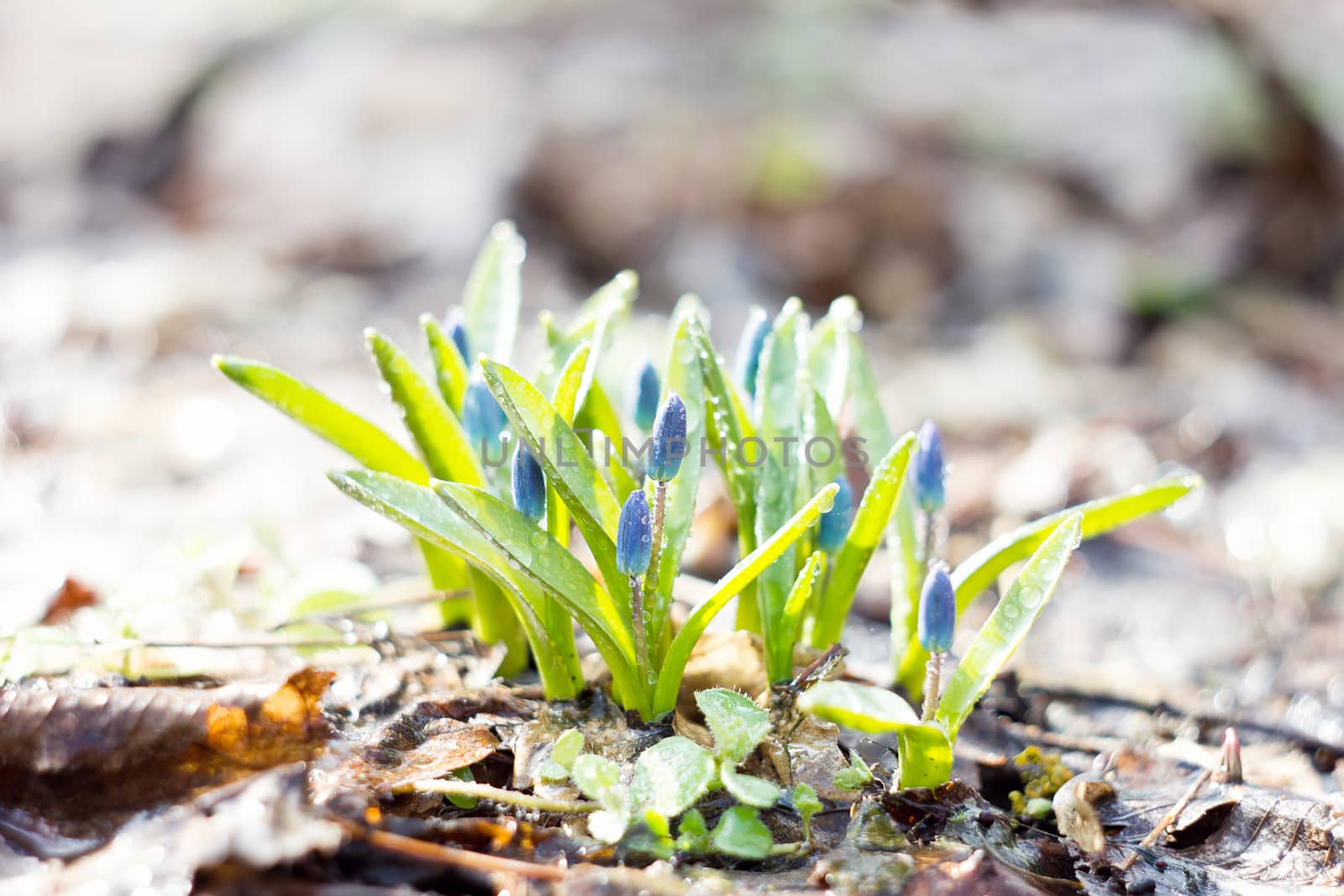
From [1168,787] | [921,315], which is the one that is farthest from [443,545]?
[921,315]

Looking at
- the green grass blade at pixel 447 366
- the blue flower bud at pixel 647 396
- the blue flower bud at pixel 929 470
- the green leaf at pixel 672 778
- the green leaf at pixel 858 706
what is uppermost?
the green grass blade at pixel 447 366

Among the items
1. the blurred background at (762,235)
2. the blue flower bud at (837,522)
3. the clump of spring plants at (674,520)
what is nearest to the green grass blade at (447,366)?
the clump of spring plants at (674,520)

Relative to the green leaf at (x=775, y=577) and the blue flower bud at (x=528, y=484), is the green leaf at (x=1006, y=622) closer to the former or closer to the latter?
the green leaf at (x=775, y=577)

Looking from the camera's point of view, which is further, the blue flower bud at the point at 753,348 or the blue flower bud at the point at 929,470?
the blue flower bud at the point at 753,348

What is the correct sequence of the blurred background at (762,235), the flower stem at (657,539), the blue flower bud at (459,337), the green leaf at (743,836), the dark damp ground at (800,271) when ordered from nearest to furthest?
the green leaf at (743,836)
the flower stem at (657,539)
the blue flower bud at (459,337)
the dark damp ground at (800,271)
the blurred background at (762,235)

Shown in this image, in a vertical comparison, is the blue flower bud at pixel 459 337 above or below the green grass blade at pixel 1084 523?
above

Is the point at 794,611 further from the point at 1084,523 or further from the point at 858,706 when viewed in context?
the point at 1084,523

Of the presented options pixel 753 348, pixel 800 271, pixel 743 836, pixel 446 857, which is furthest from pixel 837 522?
pixel 800 271
